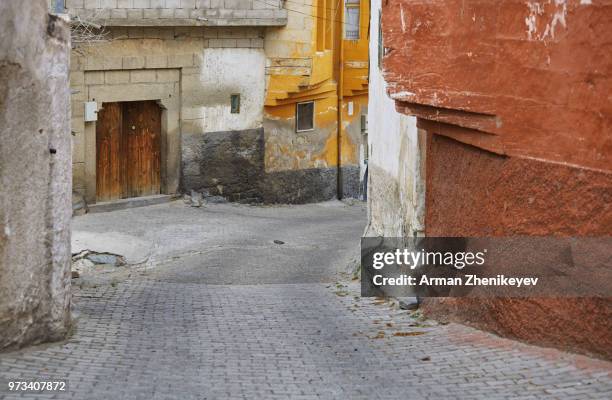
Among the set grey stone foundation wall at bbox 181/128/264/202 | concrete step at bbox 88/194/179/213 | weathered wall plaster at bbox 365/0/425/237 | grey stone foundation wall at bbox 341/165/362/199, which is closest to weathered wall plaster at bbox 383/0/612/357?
weathered wall plaster at bbox 365/0/425/237

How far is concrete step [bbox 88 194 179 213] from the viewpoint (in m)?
19.3

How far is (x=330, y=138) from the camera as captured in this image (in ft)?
81.7

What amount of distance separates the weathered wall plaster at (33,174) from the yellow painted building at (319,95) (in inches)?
522

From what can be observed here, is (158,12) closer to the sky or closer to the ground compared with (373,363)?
closer to the sky

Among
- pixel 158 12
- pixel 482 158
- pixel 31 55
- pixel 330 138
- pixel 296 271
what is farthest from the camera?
pixel 330 138

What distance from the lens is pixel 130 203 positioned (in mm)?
20000

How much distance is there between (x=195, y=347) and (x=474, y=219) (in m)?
2.86

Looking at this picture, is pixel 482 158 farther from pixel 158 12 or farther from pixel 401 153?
pixel 158 12

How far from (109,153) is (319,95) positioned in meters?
6.15

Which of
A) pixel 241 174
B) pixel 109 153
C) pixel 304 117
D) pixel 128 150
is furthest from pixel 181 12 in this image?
pixel 304 117

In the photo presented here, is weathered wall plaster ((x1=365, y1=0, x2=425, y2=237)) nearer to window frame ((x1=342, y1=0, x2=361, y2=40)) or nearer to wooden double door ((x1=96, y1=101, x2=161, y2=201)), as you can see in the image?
wooden double door ((x1=96, y1=101, x2=161, y2=201))

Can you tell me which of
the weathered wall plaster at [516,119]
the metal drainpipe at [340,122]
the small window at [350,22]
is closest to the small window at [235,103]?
the metal drainpipe at [340,122]

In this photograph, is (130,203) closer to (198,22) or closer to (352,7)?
(198,22)

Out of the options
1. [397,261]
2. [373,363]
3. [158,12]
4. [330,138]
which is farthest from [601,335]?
[330,138]
